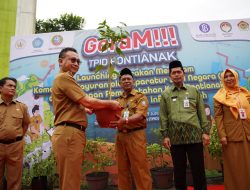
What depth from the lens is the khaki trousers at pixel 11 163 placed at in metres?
3.02

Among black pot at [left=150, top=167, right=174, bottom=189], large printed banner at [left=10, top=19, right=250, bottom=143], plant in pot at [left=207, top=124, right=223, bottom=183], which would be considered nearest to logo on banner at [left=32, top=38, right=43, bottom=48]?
large printed banner at [left=10, top=19, right=250, bottom=143]

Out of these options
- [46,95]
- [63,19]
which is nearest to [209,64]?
[46,95]

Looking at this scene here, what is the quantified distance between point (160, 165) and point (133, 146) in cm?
145

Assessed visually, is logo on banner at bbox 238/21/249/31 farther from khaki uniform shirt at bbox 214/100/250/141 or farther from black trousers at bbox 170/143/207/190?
black trousers at bbox 170/143/207/190

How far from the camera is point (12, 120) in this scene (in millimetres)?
3166

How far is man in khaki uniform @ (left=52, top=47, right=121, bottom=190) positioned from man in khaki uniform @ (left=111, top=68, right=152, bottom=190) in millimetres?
673

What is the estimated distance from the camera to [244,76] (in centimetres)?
382

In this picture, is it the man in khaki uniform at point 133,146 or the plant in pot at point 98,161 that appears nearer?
the man in khaki uniform at point 133,146

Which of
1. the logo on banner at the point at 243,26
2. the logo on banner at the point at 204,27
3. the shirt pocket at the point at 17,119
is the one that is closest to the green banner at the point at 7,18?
the shirt pocket at the point at 17,119

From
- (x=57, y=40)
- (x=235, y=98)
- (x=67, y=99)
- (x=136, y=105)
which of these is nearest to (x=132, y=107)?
(x=136, y=105)

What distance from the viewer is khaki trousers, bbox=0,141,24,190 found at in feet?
9.91

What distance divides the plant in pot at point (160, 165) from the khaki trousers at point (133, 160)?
1036 millimetres

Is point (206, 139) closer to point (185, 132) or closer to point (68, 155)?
point (185, 132)

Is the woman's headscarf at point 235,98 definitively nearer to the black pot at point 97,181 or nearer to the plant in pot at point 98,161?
the plant in pot at point 98,161
